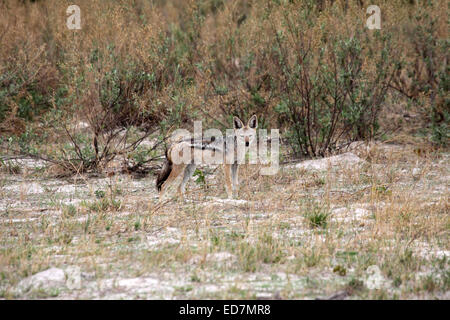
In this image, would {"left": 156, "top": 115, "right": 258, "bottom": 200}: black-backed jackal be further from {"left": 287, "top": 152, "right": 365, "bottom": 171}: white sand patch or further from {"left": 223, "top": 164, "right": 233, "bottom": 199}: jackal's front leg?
{"left": 287, "top": 152, "right": 365, "bottom": 171}: white sand patch

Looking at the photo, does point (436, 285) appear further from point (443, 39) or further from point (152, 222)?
point (443, 39)

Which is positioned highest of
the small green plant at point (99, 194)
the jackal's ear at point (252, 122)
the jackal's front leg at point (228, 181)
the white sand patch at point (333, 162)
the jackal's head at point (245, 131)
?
the jackal's ear at point (252, 122)

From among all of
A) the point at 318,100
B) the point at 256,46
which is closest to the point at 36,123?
the point at 256,46

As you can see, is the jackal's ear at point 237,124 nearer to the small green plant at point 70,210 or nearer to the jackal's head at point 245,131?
the jackal's head at point 245,131

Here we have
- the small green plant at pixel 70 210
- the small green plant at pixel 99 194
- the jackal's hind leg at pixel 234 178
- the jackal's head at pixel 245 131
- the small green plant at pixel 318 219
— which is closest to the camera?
the small green plant at pixel 318 219

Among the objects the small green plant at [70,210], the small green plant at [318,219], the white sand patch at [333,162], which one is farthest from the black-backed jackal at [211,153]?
the small green plant at [318,219]

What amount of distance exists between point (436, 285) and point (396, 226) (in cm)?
159

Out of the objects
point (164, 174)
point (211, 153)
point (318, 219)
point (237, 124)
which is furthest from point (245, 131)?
point (318, 219)

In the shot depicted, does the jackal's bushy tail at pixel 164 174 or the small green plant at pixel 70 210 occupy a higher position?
the jackal's bushy tail at pixel 164 174

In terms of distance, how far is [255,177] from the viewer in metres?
9.20

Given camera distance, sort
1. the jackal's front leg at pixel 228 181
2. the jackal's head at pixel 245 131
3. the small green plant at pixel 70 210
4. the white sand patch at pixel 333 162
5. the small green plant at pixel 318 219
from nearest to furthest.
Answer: the small green plant at pixel 318 219 → the small green plant at pixel 70 210 → the jackal's front leg at pixel 228 181 → the jackal's head at pixel 245 131 → the white sand patch at pixel 333 162

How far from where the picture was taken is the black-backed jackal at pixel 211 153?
800cm

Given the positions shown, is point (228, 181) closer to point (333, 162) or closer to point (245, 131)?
point (245, 131)

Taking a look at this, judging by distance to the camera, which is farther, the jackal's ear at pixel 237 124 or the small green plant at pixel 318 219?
the jackal's ear at pixel 237 124
